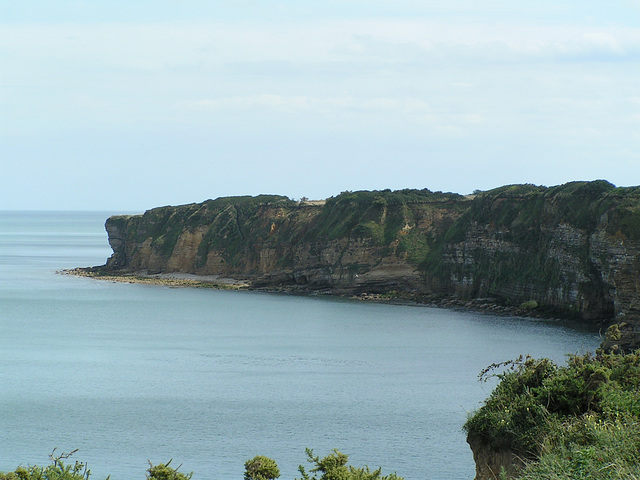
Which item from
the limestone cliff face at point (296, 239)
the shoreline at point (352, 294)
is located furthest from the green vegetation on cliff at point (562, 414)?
the limestone cliff face at point (296, 239)

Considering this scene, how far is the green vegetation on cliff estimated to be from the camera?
51.6ft

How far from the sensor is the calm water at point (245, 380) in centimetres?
3275

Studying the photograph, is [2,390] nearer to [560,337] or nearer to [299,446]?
[299,446]

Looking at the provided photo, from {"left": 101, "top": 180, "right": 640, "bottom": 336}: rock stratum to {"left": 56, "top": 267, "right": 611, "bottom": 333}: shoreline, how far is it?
82 cm

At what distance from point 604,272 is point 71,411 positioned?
45.4 metres

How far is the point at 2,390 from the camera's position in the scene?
44281 millimetres

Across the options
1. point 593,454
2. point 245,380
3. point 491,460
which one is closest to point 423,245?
point 245,380

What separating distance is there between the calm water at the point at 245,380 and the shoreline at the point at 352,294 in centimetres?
330

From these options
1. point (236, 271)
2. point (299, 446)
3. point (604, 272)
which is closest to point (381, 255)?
point (236, 271)

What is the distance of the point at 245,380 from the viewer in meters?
47.4

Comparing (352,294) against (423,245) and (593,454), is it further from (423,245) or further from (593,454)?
(593,454)

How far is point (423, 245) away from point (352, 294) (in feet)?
32.3

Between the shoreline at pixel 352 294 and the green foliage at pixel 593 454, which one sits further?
the shoreline at pixel 352 294

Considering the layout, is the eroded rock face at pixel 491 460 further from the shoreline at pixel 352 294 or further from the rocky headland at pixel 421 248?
the shoreline at pixel 352 294
